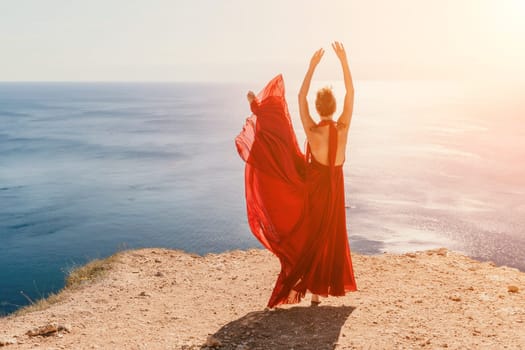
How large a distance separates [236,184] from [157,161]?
18342mm

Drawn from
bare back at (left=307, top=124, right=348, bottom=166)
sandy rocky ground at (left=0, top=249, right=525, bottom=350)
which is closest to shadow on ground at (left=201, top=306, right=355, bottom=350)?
sandy rocky ground at (left=0, top=249, right=525, bottom=350)

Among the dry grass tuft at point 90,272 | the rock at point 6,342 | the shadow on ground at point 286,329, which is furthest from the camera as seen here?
the dry grass tuft at point 90,272

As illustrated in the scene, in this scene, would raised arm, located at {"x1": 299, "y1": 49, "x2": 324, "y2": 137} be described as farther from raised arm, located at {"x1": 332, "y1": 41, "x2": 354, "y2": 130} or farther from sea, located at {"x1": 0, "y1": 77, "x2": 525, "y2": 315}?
sea, located at {"x1": 0, "y1": 77, "x2": 525, "y2": 315}

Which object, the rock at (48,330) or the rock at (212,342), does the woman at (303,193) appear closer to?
the rock at (212,342)

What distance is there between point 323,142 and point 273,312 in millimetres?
2507

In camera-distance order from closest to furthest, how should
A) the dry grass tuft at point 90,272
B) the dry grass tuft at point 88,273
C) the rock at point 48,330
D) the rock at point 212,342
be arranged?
the rock at point 212,342 → the rock at point 48,330 → the dry grass tuft at point 88,273 → the dry grass tuft at point 90,272

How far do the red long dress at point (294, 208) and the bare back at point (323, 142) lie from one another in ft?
0.21

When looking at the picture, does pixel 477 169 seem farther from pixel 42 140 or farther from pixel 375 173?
pixel 42 140

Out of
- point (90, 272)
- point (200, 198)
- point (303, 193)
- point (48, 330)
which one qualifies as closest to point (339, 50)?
point (303, 193)

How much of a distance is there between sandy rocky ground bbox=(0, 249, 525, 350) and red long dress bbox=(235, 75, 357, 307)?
0.52 metres

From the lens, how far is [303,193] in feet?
20.8

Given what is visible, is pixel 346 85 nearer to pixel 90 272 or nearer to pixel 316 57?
pixel 316 57

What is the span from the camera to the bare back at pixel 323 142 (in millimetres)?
6168

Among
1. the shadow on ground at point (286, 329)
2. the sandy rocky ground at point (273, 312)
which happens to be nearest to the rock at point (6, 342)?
the sandy rocky ground at point (273, 312)
